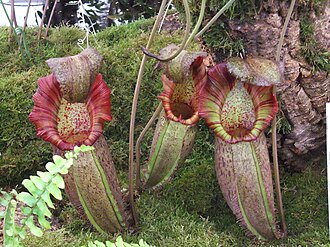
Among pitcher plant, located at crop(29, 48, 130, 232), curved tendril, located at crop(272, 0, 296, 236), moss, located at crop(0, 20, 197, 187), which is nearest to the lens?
pitcher plant, located at crop(29, 48, 130, 232)

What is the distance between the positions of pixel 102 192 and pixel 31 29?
1.22m

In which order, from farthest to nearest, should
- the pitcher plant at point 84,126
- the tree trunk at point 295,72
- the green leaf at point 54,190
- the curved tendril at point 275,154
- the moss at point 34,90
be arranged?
the moss at point 34,90 < the tree trunk at point 295,72 < the curved tendril at point 275,154 < the pitcher plant at point 84,126 < the green leaf at point 54,190

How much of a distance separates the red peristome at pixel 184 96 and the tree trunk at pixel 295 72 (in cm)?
24

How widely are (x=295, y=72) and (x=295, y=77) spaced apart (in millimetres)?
18

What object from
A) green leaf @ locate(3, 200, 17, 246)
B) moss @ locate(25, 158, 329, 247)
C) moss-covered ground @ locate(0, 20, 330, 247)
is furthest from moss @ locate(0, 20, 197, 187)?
green leaf @ locate(3, 200, 17, 246)

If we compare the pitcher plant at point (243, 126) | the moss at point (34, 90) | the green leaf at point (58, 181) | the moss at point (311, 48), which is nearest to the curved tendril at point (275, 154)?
the pitcher plant at point (243, 126)

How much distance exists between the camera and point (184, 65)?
4.69 ft

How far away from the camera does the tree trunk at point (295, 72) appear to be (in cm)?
166

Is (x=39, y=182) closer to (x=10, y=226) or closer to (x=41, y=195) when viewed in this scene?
(x=41, y=195)

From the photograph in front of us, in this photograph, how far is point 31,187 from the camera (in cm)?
104

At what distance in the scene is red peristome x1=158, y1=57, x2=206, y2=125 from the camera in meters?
1.54

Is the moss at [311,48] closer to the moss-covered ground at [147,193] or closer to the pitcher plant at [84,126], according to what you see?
the moss-covered ground at [147,193]

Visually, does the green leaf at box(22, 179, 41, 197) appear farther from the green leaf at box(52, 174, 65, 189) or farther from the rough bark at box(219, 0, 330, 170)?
the rough bark at box(219, 0, 330, 170)

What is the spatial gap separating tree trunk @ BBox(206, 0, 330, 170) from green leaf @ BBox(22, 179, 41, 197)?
35.8 inches
